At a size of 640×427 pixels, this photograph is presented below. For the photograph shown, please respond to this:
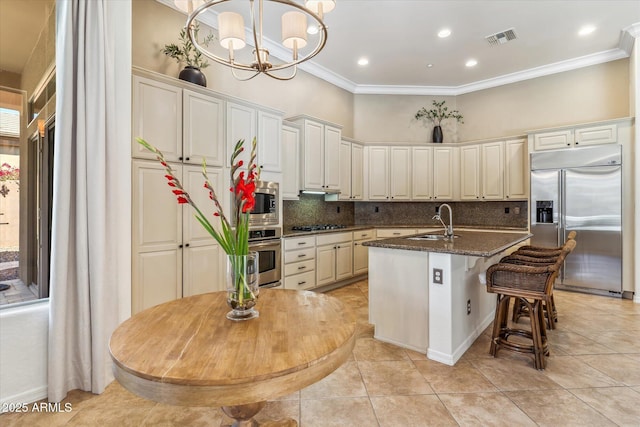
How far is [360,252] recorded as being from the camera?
5.20m

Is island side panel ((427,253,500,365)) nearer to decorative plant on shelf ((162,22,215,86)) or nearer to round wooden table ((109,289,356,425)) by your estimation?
round wooden table ((109,289,356,425))

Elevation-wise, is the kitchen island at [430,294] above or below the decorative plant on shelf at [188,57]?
below

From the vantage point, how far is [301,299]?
1.59 meters

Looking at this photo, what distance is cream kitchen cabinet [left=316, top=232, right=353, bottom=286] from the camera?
14.5ft

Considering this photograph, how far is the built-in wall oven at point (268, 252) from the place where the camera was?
11.6 ft

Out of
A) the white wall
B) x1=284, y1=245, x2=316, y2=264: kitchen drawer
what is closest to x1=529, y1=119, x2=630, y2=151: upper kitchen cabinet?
x1=284, y1=245, x2=316, y2=264: kitchen drawer

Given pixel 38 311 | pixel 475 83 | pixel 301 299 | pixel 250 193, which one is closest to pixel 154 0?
pixel 38 311

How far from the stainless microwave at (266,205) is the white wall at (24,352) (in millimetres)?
1917

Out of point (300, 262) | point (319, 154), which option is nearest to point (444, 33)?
point (319, 154)

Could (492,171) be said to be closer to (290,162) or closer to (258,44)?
(290,162)

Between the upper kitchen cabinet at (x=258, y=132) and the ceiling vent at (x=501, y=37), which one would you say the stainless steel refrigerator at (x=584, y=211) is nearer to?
→ the ceiling vent at (x=501, y=37)

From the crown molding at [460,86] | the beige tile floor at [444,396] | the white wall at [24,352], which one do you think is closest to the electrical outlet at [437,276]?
the beige tile floor at [444,396]

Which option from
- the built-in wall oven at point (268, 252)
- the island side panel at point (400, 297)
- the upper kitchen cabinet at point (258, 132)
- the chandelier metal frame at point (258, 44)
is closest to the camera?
the chandelier metal frame at point (258, 44)

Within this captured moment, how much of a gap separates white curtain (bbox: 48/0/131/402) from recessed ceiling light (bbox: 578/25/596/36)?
16.9 ft
